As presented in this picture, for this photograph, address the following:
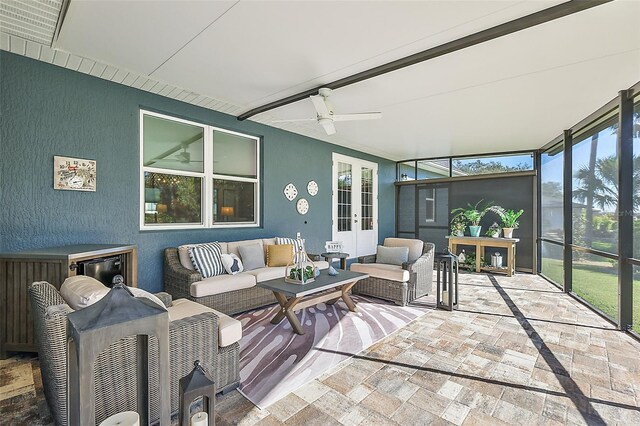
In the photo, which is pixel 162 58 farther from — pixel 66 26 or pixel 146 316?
pixel 146 316

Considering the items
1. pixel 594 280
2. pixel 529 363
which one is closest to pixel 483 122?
pixel 594 280

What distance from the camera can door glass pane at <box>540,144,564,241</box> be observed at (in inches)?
224

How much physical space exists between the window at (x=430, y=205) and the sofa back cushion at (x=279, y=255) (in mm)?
4843

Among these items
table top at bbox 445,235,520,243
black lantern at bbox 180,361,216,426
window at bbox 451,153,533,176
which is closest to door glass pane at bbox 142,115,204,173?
black lantern at bbox 180,361,216,426

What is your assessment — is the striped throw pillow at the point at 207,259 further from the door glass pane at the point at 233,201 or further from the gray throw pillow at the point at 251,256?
the door glass pane at the point at 233,201

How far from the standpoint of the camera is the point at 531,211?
274 inches

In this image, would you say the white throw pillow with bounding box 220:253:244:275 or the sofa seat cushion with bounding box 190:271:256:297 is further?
the white throw pillow with bounding box 220:253:244:275

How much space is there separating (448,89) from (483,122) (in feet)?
5.74

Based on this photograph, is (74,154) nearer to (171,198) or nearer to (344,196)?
(171,198)

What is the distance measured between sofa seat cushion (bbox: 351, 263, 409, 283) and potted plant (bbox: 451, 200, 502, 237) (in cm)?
350

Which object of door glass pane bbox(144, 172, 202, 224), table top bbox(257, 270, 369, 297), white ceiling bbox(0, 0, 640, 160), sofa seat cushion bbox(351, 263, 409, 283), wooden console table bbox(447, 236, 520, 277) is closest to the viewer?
white ceiling bbox(0, 0, 640, 160)

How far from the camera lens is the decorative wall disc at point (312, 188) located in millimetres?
6137

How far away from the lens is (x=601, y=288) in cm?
434

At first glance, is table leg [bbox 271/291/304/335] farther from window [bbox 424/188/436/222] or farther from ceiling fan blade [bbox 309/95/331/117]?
window [bbox 424/188/436/222]
